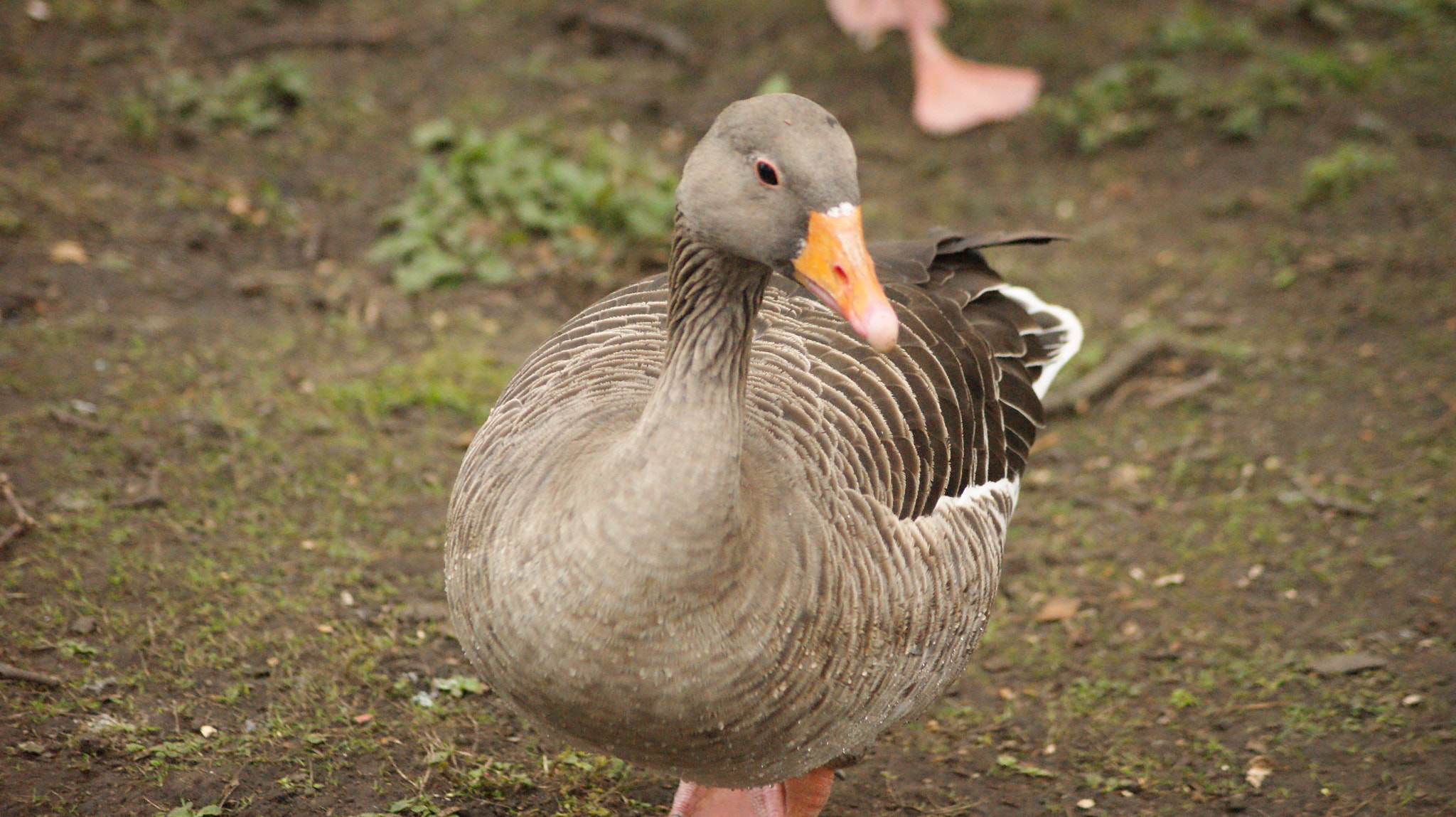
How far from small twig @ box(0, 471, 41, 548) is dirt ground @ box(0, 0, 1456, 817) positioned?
20 millimetres

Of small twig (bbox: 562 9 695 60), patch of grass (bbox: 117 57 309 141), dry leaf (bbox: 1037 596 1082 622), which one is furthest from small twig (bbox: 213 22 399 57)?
dry leaf (bbox: 1037 596 1082 622)

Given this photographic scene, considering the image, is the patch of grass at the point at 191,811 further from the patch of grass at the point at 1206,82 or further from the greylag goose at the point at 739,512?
the patch of grass at the point at 1206,82

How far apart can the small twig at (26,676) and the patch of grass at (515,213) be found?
10.1 ft

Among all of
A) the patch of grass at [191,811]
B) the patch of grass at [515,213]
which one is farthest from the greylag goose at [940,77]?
the patch of grass at [191,811]

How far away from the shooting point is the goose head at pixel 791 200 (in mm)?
2697

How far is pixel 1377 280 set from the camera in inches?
267

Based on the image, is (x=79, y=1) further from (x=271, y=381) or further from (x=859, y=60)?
(x=859, y=60)

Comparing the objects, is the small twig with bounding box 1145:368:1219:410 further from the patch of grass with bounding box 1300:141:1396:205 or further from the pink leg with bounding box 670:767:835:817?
the pink leg with bounding box 670:767:835:817

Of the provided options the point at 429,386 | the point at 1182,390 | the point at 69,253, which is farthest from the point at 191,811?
the point at 1182,390

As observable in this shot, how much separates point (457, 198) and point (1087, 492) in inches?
148

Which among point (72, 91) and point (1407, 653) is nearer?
point (1407, 653)

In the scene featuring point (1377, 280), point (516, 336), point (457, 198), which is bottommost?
point (1377, 280)

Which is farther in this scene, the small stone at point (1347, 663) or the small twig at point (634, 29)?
the small twig at point (634, 29)

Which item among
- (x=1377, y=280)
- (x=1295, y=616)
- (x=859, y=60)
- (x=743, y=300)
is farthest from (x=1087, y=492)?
(x=859, y=60)
